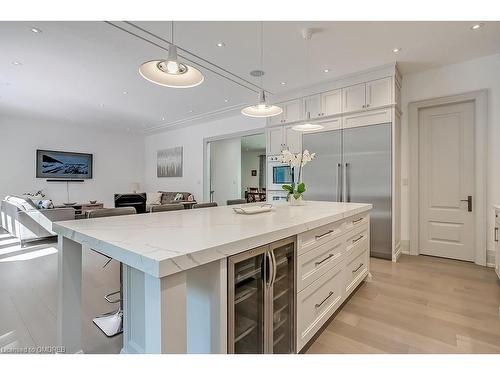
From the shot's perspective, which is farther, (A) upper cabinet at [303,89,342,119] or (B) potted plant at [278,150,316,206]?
(A) upper cabinet at [303,89,342,119]

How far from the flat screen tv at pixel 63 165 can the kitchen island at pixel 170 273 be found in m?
7.11

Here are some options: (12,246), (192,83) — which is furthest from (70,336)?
(12,246)

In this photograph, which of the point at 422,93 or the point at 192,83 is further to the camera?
the point at 422,93

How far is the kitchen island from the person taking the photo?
0.88 metres

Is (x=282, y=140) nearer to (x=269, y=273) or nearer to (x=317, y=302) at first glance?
(x=317, y=302)

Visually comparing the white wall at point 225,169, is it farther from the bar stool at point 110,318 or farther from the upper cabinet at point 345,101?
the bar stool at point 110,318

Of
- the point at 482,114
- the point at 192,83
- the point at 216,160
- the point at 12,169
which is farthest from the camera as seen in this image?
the point at 216,160

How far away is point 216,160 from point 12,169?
526cm

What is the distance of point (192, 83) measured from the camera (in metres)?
1.93

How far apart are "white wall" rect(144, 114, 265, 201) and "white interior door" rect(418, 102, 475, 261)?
327cm

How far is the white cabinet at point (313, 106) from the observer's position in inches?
170

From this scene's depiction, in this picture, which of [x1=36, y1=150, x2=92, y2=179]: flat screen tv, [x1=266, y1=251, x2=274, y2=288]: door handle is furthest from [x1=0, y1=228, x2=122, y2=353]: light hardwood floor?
A: [x1=36, y1=150, x2=92, y2=179]: flat screen tv

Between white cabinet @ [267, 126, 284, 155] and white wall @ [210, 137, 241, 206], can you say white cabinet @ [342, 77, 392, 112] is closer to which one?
white cabinet @ [267, 126, 284, 155]
